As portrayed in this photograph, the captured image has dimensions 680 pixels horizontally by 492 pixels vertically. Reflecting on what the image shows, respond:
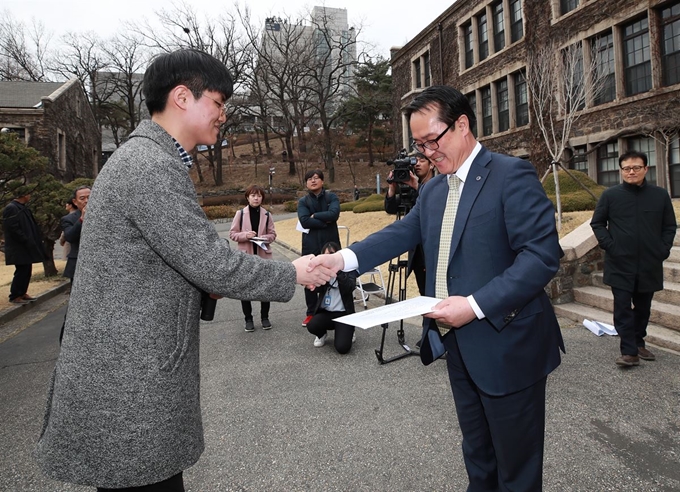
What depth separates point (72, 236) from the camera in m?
6.64

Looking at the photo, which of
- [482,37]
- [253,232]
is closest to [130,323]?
[253,232]

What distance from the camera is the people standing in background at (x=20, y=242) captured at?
8.38 metres

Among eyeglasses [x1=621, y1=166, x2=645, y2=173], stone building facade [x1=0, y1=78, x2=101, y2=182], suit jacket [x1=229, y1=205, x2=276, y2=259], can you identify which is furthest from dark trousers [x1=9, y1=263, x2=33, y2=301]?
stone building facade [x1=0, y1=78, x2=101, y2=182]

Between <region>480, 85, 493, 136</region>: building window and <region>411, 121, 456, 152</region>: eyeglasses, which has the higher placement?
<region>480, 85, 493, 136</region>: building window

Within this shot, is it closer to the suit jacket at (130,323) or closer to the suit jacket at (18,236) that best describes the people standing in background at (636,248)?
the suit jacket at (130,323)

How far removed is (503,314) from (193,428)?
1.29m

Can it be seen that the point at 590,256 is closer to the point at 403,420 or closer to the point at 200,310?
the point at 403,420

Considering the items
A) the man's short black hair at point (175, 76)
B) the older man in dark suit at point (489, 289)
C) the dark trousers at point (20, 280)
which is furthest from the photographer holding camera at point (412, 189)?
the dark trousers at point (20, 280)

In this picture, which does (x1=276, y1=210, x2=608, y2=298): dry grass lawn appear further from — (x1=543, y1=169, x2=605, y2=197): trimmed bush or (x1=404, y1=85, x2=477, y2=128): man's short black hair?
(x1=404, y1=85, x2=477, y2=128): man's short black hair

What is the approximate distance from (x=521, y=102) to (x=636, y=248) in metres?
17.0

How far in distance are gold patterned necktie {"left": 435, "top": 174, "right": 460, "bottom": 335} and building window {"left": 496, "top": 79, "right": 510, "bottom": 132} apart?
20.4 metres

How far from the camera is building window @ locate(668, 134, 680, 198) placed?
13.5 meters

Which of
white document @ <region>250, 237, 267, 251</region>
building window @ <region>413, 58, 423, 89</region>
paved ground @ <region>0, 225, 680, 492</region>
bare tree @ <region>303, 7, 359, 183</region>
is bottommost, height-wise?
paved ground @ <region>0, 225, 680, 492</region>

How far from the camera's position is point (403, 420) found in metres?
3.55
